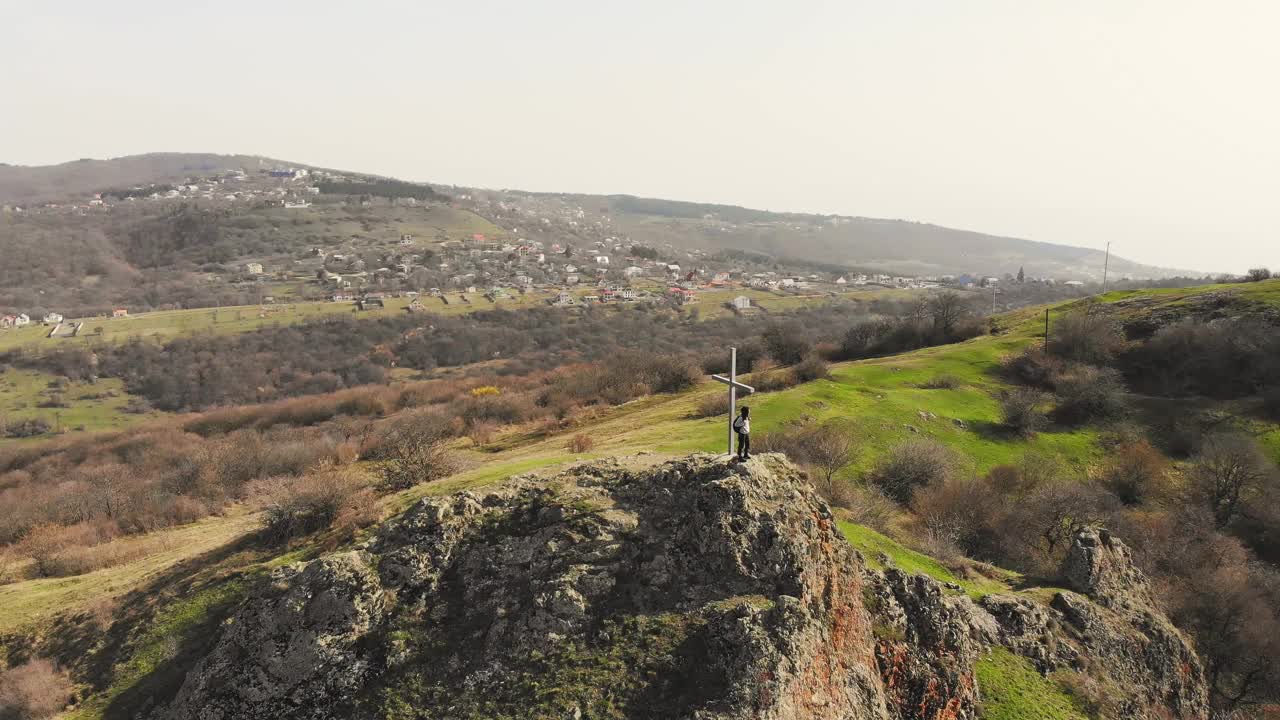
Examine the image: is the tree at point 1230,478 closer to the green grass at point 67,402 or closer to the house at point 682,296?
the green grass at point 67,402

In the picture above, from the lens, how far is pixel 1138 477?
32.6 meters

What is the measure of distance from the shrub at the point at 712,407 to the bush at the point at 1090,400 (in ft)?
74.5

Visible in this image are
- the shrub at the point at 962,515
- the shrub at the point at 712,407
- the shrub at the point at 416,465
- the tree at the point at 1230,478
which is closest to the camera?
the shrub at the point at 416,465

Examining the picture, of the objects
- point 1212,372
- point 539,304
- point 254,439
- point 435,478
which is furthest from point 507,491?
point 539,304

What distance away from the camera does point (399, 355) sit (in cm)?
9356

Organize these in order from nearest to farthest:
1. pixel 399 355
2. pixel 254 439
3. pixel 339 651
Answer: pixel 339 651 → pixel 254 439 → pixel 399 355

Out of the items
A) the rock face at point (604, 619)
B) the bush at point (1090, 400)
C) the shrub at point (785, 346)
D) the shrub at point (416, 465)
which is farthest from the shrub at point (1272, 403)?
the shrub at point (416, 465)

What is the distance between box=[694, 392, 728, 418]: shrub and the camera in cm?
3685

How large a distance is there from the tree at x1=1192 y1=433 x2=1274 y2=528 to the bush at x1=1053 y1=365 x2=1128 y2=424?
25.8ft

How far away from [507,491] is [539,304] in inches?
4550

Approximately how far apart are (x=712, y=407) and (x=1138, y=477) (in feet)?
71.6

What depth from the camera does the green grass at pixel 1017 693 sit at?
1124 centimetres

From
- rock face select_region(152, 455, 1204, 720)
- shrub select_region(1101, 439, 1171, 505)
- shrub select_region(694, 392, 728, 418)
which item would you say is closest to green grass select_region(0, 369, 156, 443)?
shrub select_region(694, 392, 728, 418)

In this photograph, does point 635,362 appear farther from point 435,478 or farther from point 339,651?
point 339,651
